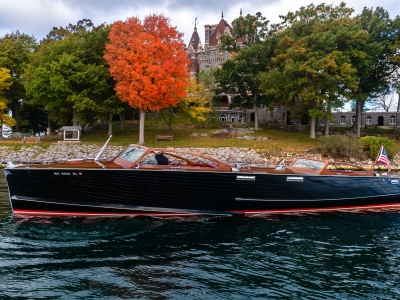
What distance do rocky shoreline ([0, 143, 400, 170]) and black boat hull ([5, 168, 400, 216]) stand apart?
16.4 meters

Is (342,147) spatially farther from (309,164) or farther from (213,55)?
(213,55)

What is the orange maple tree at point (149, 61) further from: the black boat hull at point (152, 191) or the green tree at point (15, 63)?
the black boat hull at point (152, 191)

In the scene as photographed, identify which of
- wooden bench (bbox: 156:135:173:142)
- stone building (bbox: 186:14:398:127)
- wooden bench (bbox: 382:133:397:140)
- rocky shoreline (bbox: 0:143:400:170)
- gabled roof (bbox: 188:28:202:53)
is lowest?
rocky shoreline (bbox: 0:143:400:170)

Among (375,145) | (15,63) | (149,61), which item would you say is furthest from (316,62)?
(15,63)

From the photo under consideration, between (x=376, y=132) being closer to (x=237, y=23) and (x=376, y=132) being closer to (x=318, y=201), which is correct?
(x=237, y=23)

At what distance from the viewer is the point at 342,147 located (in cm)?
2964

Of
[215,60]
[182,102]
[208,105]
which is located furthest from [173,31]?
[215,60]

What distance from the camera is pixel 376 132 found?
150ft

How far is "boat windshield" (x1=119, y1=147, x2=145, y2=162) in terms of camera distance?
11995 millimetres

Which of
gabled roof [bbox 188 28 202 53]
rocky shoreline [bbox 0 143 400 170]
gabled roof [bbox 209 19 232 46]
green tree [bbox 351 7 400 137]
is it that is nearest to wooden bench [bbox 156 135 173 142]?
rocky shoreline [bbox 0 143 400 170]

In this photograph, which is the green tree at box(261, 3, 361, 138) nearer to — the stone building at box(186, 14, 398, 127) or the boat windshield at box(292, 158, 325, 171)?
the stone building at box(186, 14, 398, 127)

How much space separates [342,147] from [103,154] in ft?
66.4

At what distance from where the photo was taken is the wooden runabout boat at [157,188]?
11016mm

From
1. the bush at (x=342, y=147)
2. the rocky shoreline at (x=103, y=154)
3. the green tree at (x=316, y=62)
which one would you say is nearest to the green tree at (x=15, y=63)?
the rocky shoreline at (x=103, y=154)
